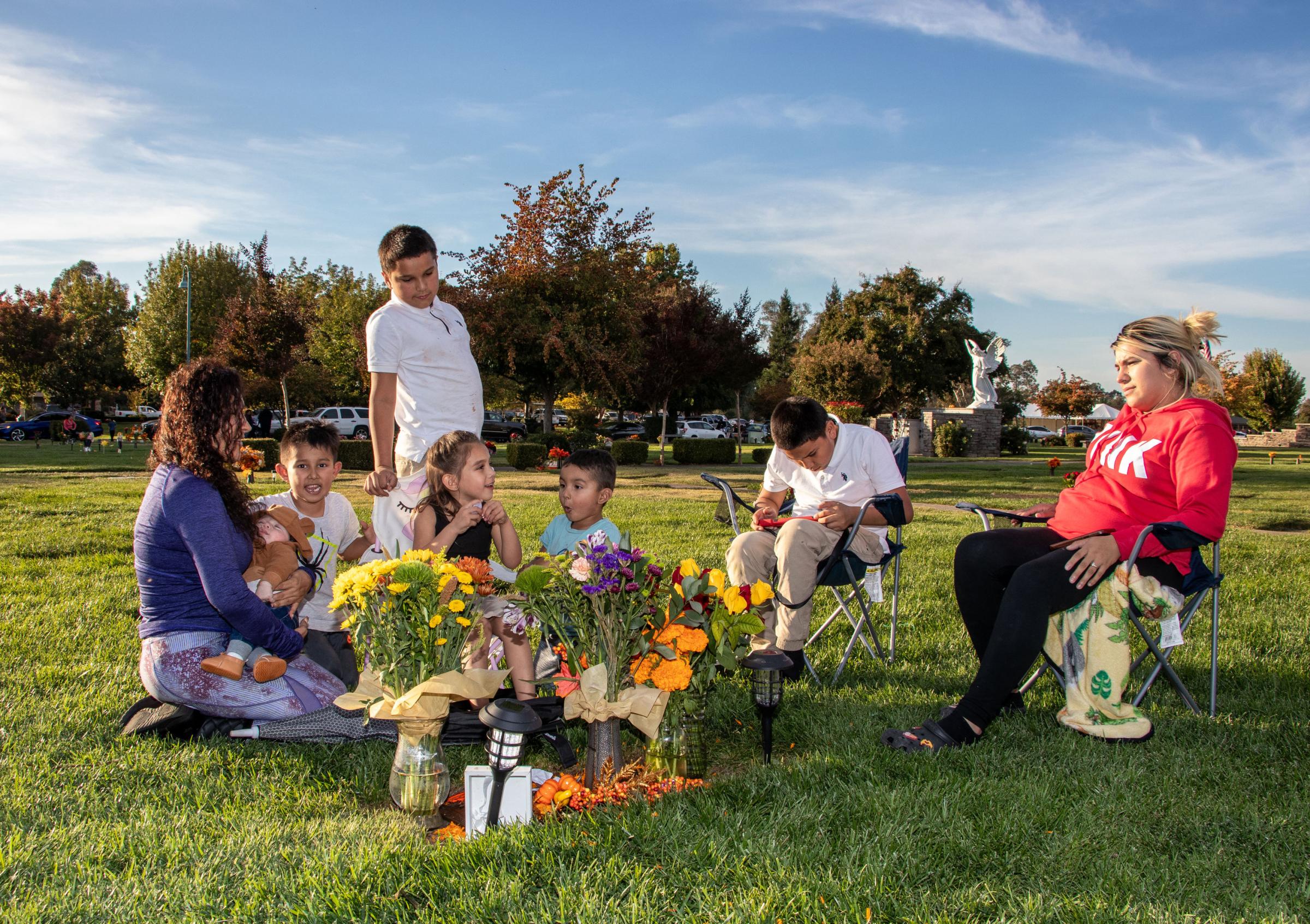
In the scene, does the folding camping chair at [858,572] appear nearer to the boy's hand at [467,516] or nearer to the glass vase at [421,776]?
the boy's hand at [467,516]

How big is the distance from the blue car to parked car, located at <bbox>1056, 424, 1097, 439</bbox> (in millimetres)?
44073

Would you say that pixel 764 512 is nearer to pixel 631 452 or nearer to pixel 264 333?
pixel 631 452

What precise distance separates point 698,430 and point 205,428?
134 feet

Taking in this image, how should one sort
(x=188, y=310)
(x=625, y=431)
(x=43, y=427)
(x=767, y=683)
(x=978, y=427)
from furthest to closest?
1. (x=625, y=431)
2. (x=43, y=427)
3. (x=188, y=310)
4. (x=978, y=427)
5. (x=767, y=683)

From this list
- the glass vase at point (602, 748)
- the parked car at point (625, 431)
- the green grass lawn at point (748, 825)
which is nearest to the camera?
the green grass lawn at point (748, 825)

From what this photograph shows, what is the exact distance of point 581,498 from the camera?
3.36m

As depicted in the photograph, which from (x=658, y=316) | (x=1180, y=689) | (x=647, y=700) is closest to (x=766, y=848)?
(x=647, y=700)

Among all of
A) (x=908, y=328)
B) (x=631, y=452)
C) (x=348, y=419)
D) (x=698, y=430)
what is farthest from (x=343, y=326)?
(x=908, y=328)

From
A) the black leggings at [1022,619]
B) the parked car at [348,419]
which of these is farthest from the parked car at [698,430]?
the black leggings at [1022,619]

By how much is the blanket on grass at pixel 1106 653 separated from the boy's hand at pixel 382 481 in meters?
2.57

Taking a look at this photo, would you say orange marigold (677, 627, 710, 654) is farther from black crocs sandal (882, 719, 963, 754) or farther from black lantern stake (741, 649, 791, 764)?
black crocs sandal (882, 719, 963, 754)

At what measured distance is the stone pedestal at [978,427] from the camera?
28.0 m

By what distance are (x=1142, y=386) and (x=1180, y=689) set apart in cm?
115

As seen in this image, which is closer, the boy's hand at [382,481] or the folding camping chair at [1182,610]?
the folding camping chair at [1182,610]
